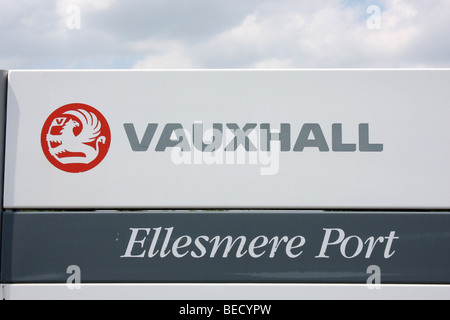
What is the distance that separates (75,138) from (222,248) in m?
1.03

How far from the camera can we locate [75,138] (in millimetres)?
2461

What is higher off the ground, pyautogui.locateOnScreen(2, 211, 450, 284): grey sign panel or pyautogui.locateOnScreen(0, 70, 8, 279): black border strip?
pyautogui.locateOnScreen(0, 70, 8, 279): black border strip

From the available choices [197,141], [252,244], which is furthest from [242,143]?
[252,244]

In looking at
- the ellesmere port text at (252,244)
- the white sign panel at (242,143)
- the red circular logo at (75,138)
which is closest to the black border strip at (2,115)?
the white sign panel at (242,143)

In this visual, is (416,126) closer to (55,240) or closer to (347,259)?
(347,259)

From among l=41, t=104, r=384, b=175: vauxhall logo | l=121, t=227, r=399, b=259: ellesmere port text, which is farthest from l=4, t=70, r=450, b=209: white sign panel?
l=121, t=227, r=399, b=259: ellesmere port text

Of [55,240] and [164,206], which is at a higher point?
[164,206]

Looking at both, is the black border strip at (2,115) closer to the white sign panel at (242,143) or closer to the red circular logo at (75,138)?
the white sign panel at (242,143)

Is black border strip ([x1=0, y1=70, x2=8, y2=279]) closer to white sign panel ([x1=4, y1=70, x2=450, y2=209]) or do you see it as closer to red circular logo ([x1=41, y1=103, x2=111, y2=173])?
white sign panel ([x1=4, y1=70, x2=450, y2=209])

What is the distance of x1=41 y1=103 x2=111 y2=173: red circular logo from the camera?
2.45m

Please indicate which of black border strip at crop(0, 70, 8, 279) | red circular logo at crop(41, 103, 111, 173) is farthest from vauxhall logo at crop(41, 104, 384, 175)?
black border strip at crop(0, 70, 8, 279)

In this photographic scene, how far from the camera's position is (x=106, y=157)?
244cm
